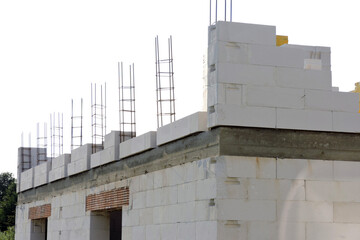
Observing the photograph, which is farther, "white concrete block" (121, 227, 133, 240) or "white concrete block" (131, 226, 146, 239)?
"white concrete block" (121, 227, 133, 240)

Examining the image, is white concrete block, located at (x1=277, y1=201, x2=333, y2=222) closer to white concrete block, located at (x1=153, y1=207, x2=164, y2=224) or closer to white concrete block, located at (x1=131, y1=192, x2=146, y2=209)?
white concrete block, located at (x1=153, y1=207, x2=164, y2=224)

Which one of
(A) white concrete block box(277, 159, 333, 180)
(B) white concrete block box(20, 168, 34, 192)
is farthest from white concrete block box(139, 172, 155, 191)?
(B) white concrete block box(20, 168, 34, 192)

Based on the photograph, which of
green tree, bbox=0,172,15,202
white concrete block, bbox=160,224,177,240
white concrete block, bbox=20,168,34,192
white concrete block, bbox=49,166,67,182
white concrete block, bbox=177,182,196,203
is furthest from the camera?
green tree, bbox=0,172,15,202

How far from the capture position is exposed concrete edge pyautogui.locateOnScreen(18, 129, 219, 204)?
50.8 ft

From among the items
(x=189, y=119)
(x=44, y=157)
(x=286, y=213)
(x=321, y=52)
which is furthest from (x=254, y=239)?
(x=44, y=157)

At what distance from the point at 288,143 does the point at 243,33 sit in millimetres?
2505

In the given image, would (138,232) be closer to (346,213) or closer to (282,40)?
(346,213)

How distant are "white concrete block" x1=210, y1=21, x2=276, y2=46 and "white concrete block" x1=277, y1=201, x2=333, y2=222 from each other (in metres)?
3.44

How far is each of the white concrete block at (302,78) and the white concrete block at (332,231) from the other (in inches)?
114

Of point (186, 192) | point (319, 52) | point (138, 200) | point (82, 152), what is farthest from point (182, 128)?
point (82, 152)

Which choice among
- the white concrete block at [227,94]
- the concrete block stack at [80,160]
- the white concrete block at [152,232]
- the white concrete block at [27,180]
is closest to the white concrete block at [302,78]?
the white concrete block at [227,94]

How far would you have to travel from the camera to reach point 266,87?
49.8ft

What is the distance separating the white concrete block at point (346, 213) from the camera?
49.9ft

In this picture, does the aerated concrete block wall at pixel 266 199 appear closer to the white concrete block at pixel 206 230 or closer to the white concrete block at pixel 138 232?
the white concrete block at pixel 206 230
